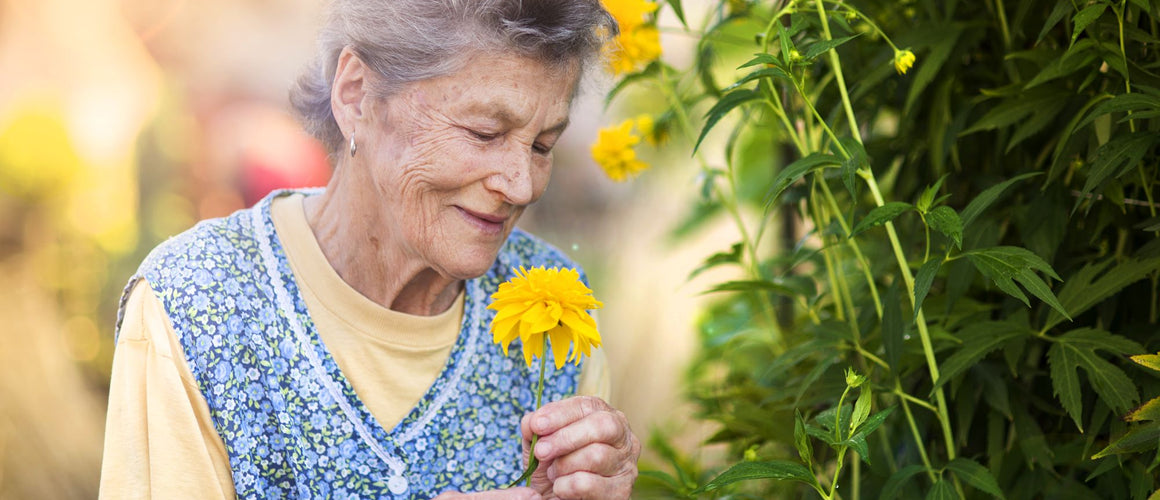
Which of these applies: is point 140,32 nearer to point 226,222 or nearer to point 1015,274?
point 226,222

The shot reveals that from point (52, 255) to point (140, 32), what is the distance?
0.84 m

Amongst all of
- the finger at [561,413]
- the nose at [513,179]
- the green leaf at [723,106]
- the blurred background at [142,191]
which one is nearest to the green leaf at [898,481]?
the finger at [561,413]

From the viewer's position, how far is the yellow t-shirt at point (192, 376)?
1122 millimetres

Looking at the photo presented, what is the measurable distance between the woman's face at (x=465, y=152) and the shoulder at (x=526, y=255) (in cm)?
27

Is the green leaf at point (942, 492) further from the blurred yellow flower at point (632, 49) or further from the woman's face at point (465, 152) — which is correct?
the blurred yellow flower at point (632, 49)

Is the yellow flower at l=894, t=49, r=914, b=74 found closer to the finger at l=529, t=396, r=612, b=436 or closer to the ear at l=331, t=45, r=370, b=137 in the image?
the finger at l=529, t=396, r=612, b=436

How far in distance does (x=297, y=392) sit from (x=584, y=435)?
1.37 feet

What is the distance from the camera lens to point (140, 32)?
297 centimetres

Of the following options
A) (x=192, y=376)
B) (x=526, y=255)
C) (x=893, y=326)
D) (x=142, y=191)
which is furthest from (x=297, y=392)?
(x=142, y=191)

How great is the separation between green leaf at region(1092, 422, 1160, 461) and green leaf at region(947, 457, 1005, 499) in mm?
114

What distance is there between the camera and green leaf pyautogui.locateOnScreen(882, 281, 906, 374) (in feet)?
3.62

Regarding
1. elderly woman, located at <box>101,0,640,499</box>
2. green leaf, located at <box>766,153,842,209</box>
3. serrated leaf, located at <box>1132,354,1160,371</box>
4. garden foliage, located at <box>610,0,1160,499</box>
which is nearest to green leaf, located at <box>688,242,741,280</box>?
garden foliage, located at <box>610,0,1160,499</box>

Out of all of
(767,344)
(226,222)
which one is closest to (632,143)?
(767,344)

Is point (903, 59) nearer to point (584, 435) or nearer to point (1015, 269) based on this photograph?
point (1015, 269)
